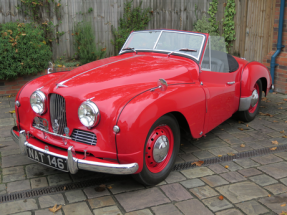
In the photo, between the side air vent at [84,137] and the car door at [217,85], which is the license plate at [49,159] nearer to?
the side air vent at [84,137]

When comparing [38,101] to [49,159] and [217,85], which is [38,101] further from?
[217,85]

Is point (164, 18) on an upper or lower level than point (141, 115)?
upper

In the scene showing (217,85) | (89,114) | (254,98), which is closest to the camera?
(89,114)

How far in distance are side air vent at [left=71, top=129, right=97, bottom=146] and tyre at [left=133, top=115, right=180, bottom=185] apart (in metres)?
0.51

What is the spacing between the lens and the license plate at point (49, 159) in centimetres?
291

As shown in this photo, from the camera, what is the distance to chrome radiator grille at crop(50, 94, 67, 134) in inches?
122

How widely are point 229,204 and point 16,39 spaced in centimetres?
554

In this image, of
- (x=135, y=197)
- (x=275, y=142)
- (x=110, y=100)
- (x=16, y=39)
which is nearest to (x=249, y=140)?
(x=275, y=142)

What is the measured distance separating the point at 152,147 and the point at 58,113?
1033mm

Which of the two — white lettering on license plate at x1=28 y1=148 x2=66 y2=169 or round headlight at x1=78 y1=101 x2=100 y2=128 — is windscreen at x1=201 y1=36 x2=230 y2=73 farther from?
white lettering on license plate at x1=28 y1=148 x2=66 y2=169

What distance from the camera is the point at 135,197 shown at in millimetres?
3080

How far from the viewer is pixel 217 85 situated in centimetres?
420

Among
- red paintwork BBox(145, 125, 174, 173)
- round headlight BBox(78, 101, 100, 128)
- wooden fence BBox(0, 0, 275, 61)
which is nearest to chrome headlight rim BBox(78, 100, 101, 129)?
round headlight BBox(78, 101, 100, 128)

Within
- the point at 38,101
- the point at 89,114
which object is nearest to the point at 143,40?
the point at 38,101
